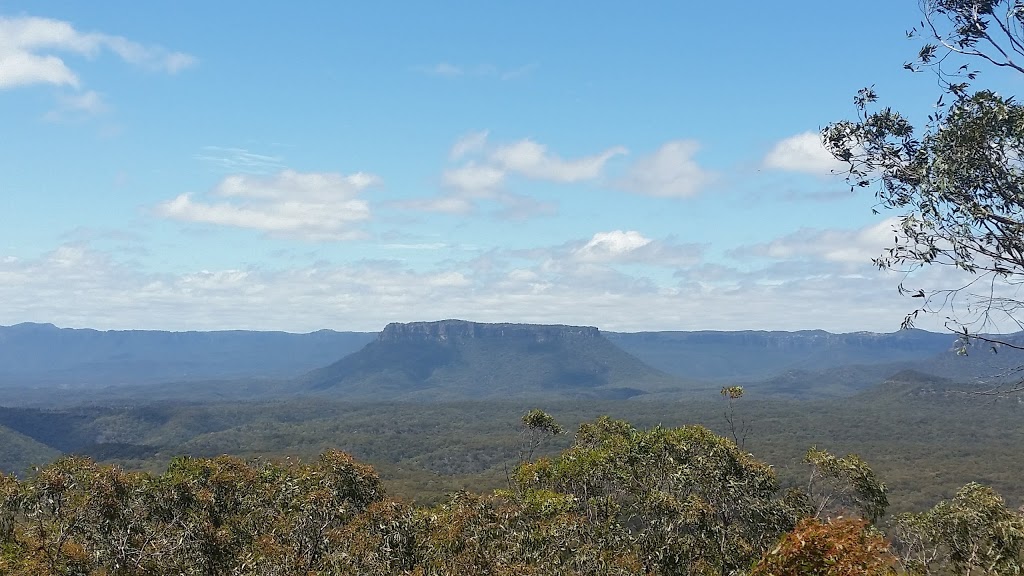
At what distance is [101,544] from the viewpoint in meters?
19.3

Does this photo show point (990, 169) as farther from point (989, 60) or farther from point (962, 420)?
point (962, 420)

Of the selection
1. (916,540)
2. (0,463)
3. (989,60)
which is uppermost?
(989,60)

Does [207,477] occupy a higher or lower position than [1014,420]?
higher

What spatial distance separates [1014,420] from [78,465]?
710 ft

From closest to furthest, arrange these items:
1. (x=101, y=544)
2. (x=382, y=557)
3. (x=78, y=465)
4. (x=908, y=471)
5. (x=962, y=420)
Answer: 1. (x=382, y=557)
2. (x=101, y=544)
3. (x=78, y=465)
4. (x=908, y=471)
5. (x=962, y=420)

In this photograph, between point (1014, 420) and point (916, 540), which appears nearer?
point (916, 540)

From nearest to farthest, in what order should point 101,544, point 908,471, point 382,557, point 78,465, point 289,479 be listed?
point 382,557, point 101,544, point 78,465, point 289,479, point 908,471

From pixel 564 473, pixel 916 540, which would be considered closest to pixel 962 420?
pixel 916 540

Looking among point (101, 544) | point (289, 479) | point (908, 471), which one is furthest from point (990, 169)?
point (908, 471)

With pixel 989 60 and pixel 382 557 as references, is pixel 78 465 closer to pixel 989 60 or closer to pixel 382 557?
pixel 382 557

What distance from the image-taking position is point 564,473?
25.1 meters

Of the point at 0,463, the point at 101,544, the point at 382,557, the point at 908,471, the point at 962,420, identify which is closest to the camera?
the point at 382,557

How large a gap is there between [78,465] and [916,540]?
3306 centimetres

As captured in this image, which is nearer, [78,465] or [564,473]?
[78,465]
